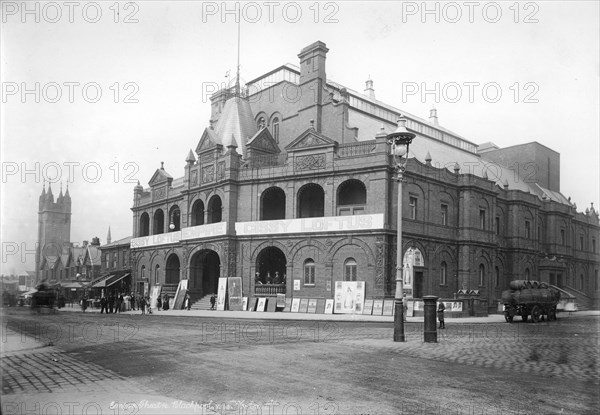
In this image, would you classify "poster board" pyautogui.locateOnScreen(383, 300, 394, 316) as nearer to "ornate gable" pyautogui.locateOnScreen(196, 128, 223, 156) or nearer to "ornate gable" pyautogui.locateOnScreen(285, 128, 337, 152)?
"ornate gable" pyautogui.locateOnScreen(285, 128, 337, 152)

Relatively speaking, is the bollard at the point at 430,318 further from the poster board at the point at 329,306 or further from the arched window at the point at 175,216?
the arched window at the point at 175,216

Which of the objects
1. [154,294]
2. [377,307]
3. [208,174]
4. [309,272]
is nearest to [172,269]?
[154,294]

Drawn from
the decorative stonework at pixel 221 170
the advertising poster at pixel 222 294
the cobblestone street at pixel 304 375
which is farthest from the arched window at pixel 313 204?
the cobblestone street at pixel 304 375

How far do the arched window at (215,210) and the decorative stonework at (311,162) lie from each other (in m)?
7.50

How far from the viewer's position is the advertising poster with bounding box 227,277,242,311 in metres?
35.8

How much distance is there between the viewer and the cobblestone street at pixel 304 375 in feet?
24.0

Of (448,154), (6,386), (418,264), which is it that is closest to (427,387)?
(6,386)

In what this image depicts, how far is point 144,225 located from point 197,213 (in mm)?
12084

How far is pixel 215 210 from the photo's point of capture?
135 feet

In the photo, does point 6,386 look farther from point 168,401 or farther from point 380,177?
point 380,177

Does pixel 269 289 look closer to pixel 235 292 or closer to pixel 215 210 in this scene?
pixel 235 292

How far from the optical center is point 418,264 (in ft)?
116

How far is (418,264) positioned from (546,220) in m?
22.7

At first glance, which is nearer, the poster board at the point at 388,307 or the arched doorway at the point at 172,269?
the poster board at the point at 388,307
